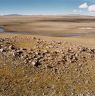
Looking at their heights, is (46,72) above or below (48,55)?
below

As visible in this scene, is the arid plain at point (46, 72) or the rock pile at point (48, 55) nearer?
the arid plain at point (46, 72)

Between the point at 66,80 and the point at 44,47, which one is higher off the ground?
the point at 44,47

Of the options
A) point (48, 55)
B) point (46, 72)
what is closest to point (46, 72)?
point (46, 72)

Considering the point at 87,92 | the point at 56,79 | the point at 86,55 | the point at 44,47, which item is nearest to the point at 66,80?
the point at 56,79

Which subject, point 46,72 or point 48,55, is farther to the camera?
point 48,55

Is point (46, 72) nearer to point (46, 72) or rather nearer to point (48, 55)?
point (46, 72)

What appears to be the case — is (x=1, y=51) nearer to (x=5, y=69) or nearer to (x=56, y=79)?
(x=5, y=69)

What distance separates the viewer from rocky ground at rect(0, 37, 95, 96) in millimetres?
21516

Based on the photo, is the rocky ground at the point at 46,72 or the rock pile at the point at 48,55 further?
the rock pile at the point at 48,55

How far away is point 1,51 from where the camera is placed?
26891 millimetres

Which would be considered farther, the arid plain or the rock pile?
the rock pile

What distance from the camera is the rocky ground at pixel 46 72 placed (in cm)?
2152

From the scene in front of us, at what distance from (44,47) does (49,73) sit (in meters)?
8.23

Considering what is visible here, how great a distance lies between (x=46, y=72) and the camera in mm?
24375
